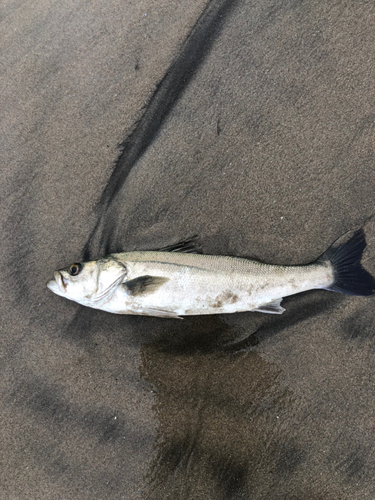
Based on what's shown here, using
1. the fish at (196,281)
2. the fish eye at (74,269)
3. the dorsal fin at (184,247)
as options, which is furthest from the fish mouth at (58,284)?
the dorsal fin at (184,247)

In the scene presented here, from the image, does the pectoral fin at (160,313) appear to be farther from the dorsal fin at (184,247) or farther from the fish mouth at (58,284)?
the fish mouth at (58,284)

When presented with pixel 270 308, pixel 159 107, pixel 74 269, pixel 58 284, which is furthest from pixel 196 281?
pixel 159 107

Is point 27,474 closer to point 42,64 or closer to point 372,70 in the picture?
point 42,64

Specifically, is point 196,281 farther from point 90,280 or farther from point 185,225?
point 90,280

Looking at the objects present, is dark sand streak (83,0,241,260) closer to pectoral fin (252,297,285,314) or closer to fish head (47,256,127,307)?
fish head (47,256,127,307)

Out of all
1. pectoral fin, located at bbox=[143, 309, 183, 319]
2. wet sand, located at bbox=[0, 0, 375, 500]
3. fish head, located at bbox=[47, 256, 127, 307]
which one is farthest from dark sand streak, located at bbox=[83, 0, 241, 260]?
pectoral fin, located at bbox=[143, 309, 183, 319]

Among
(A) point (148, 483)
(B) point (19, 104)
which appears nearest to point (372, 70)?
(B) point (19, 104)
